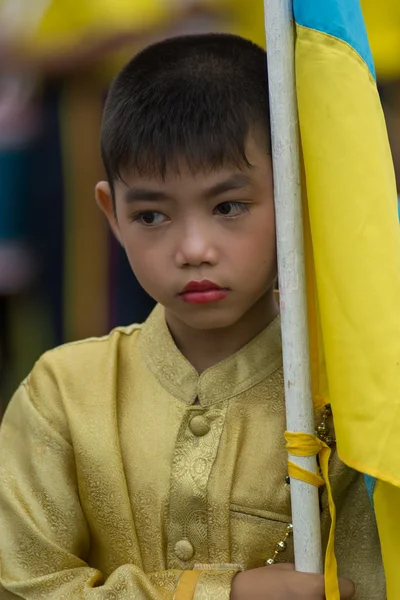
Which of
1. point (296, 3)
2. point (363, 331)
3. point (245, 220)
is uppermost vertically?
point (296, 3)

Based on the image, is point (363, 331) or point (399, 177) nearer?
point (363, 331)

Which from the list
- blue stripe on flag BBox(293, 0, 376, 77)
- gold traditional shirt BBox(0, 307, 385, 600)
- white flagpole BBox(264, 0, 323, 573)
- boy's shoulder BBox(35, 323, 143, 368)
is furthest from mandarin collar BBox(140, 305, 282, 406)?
blue stripe on flag BBox(293, 0, 376, 77)

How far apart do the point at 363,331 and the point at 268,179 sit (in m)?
0.30

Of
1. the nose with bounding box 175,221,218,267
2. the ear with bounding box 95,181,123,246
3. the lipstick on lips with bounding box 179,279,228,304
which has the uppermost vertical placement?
the ear with bounding box 95,181,123,246

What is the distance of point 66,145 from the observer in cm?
353

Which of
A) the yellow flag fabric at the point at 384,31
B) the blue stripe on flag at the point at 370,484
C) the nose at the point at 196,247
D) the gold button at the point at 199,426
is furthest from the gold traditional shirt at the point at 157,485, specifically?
the yellow flag fabric at the point at 384,31

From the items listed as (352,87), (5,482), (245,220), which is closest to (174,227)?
(245,220)

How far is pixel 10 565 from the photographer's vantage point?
1762 millimetres

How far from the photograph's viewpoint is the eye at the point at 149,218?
5.40 feet

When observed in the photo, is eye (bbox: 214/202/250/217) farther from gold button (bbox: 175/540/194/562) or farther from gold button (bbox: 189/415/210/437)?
gold button (bbox: 175/540/194/562)

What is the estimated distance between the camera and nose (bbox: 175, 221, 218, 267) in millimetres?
1576

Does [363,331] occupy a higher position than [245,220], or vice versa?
[245,220]

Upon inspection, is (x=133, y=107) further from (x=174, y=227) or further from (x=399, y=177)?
(x=399, y=177)

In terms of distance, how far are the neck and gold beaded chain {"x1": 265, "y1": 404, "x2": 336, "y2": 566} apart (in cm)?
19
